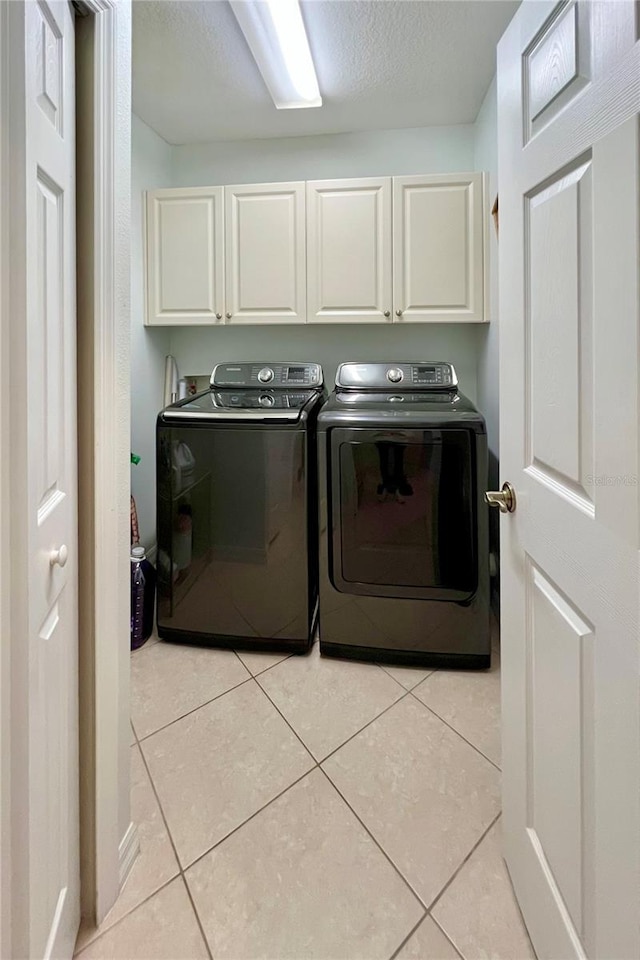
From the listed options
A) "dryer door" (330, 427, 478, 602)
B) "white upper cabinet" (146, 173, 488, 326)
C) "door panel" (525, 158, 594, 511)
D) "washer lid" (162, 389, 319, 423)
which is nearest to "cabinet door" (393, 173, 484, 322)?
"white upper cabinet" (146, 173, 488, 326)

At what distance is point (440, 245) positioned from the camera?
7.57ft

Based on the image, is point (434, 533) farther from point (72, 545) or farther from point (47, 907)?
point (47, 907)

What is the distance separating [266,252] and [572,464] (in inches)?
85.4

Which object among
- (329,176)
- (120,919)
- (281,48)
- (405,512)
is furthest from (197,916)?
(329,176)

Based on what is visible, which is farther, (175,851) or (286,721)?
(286,721)

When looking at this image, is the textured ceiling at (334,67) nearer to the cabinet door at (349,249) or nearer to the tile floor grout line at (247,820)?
the cabinet door at (349,249)

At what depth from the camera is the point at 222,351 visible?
2840 mm

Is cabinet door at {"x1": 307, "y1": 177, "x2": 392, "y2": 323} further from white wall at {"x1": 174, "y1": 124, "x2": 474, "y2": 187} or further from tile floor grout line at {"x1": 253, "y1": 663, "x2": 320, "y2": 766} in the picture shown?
tile floor grout line at {"x1": 253, "y1": 663, "x2": 320, "y2": 766}

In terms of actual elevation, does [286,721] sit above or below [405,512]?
below

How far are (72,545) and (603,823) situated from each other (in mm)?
979

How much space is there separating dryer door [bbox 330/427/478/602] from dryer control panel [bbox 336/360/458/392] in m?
0.55

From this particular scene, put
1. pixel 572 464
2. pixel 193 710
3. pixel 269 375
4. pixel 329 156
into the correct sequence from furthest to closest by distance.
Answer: pixel 329 156 → pixel 269 375 → pixel 193 710 → pixel 572 464

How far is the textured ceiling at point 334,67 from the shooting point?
5.72 feet

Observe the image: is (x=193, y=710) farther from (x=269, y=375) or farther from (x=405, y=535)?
(x=269, y=375)
